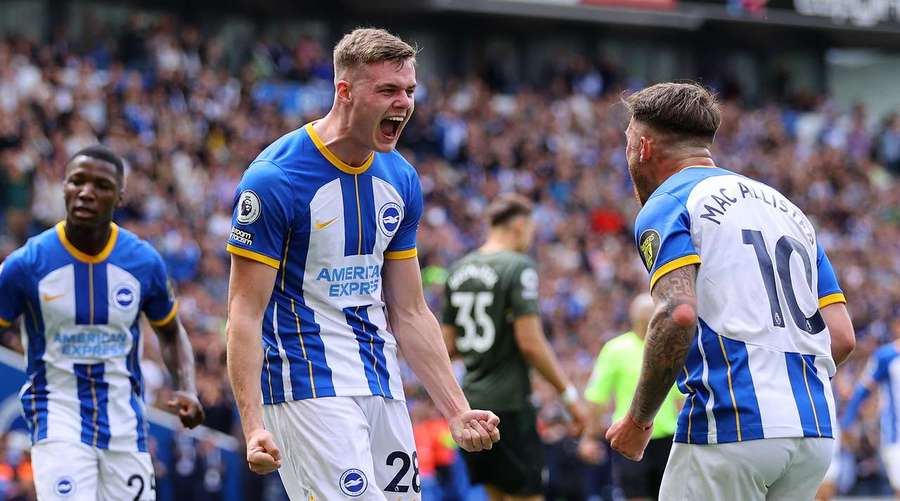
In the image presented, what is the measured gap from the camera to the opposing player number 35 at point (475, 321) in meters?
8.78

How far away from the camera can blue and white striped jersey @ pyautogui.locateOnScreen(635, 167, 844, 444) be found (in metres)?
4.45

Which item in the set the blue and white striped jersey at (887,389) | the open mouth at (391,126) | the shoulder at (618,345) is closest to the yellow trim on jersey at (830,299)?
the open mouth at (391,126)

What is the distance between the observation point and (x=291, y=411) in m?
4.95

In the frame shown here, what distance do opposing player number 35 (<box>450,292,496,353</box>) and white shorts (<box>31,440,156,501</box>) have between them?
2.75 meters

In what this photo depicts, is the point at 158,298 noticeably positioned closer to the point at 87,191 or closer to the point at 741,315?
the point at 87,191

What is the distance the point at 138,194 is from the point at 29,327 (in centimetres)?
1092

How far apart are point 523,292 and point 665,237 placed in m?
4.27

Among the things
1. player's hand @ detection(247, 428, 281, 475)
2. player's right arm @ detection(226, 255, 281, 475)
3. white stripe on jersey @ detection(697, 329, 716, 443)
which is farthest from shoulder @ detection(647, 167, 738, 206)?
player's hand @ detection(247, 428, 281, 475)

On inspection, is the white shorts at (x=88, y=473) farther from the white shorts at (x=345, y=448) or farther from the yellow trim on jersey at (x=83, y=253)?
the white shorts at (x=345, y=448)

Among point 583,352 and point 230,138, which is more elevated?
point 230,138

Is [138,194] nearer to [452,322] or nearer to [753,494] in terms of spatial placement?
[452,322]

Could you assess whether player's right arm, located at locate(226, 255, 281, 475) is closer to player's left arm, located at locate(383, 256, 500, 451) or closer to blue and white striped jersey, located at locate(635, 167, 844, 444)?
player's left arm, located at locate(383, 256, 500, 451)

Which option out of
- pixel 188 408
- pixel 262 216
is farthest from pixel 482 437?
pixel 188 408

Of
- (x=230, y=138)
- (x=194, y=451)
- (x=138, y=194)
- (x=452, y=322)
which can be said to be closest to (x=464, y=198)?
(x=230, y=138)
